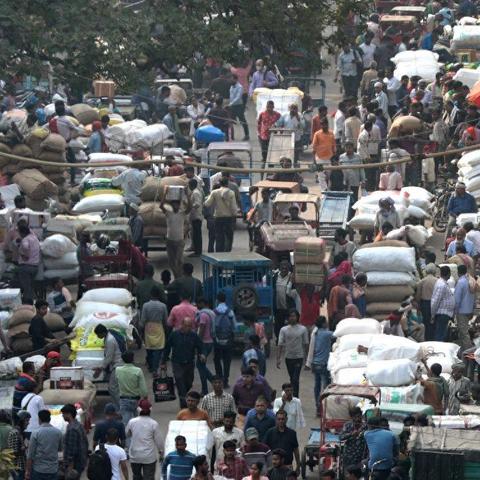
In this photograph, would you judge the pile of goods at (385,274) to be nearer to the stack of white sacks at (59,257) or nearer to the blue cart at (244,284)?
the blue cart at (244,284)

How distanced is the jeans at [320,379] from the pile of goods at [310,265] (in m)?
2.62

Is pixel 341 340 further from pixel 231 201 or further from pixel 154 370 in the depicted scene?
pixel 231 201

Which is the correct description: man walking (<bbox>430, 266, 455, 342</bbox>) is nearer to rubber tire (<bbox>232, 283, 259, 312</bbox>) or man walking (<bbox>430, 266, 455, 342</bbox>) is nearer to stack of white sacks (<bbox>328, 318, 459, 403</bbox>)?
stack of white sacks (<bbox>328, 318, 459, 403</bbox>)

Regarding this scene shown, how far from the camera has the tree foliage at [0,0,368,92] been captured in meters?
30.8

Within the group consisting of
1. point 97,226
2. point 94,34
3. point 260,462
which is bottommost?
point 260,462

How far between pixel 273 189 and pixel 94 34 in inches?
133

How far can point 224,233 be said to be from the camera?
3150 cm

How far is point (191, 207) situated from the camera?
31.1 metres

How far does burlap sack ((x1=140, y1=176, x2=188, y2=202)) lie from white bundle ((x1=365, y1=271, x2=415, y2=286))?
152 inches

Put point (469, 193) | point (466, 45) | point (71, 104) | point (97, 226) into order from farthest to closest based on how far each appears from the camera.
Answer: point (466, 45), point (71, 104), point (469, 193), point (97, 226)

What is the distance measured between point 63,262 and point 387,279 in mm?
4195

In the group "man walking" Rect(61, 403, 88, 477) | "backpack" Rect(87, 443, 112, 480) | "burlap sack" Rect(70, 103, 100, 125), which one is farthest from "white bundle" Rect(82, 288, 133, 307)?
"burlap sack" Rect(70, 103, 100, 125)

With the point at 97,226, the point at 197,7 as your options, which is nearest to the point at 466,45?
the point at 197,7

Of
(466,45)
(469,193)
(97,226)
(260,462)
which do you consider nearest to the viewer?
(260,462)
